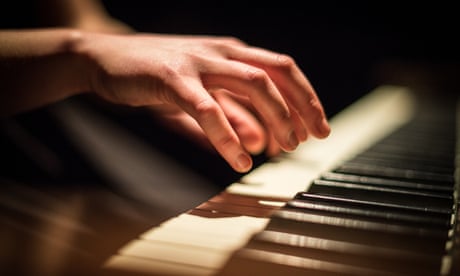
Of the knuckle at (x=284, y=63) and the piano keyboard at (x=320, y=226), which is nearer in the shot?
the piano keyboard at (x=320, y=226)

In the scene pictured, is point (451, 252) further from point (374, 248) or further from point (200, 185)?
point (200, 185)

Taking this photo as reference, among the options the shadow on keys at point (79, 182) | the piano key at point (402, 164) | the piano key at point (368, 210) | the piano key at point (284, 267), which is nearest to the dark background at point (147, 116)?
the shadow on keys at point (79, 182)

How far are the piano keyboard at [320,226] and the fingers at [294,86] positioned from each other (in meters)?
0.09

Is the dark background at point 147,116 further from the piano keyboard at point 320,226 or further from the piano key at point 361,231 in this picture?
the piano key at point 361,231

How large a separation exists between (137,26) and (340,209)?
3484mm

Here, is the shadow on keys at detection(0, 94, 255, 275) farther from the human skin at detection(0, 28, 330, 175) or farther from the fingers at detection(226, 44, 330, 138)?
the fingers at detection(226, 44, 330, 138)

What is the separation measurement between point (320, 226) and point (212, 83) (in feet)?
0.95

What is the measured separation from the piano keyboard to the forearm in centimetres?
36

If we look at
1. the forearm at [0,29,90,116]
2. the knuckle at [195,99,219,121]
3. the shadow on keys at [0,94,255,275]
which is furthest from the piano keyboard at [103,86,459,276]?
the shadow on keys at [0,94,255,275]

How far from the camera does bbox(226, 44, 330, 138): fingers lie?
31.8 inches

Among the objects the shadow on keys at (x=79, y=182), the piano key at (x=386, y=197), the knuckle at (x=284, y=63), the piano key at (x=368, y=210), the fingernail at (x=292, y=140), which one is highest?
the knuckle at (x=284, y=63)

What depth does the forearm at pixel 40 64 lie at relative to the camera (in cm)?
91

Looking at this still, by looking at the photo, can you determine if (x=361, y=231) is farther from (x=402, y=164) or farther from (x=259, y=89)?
(x=402, y=164)

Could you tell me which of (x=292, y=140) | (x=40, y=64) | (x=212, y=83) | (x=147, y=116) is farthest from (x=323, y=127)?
(x=147, y=116)
